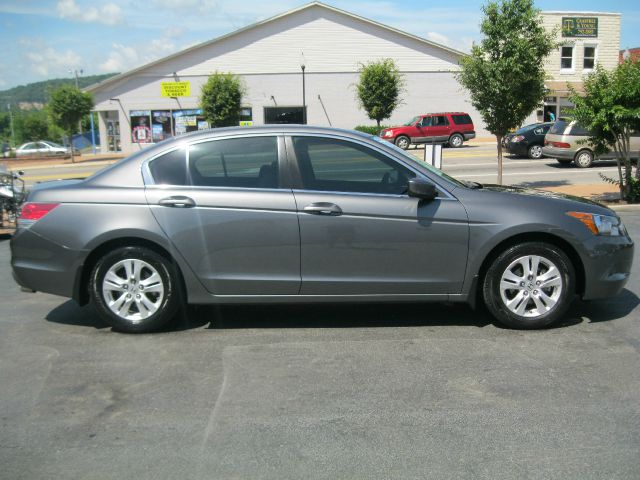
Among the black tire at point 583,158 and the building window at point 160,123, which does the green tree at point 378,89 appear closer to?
the building window at point 160,123

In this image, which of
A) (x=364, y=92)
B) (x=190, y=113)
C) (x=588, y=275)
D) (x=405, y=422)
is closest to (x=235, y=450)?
(x=405, y=422)

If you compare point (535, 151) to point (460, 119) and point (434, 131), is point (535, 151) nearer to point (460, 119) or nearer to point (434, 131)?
point (434, 131)

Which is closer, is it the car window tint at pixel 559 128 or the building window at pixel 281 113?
the car window tint at pixel 559 128

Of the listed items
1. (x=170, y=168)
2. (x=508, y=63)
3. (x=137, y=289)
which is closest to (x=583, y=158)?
(x=508, y=63)

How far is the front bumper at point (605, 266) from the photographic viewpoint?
17.3ft

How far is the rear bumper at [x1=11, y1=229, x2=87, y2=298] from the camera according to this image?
5.24 metres

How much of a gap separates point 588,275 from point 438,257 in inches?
49.7

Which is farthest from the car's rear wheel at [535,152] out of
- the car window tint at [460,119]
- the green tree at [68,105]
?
the green tree at [68,105]

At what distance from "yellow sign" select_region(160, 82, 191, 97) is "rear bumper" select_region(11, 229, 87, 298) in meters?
41.3

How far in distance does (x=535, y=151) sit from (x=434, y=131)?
8537 mm

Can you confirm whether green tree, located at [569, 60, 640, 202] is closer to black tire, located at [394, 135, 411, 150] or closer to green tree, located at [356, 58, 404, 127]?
black tire, located at [394, 135, 411, 150]

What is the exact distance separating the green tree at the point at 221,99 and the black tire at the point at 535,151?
19678 mm

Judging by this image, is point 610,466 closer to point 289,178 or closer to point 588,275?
point 588,275

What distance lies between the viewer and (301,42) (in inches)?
1813
